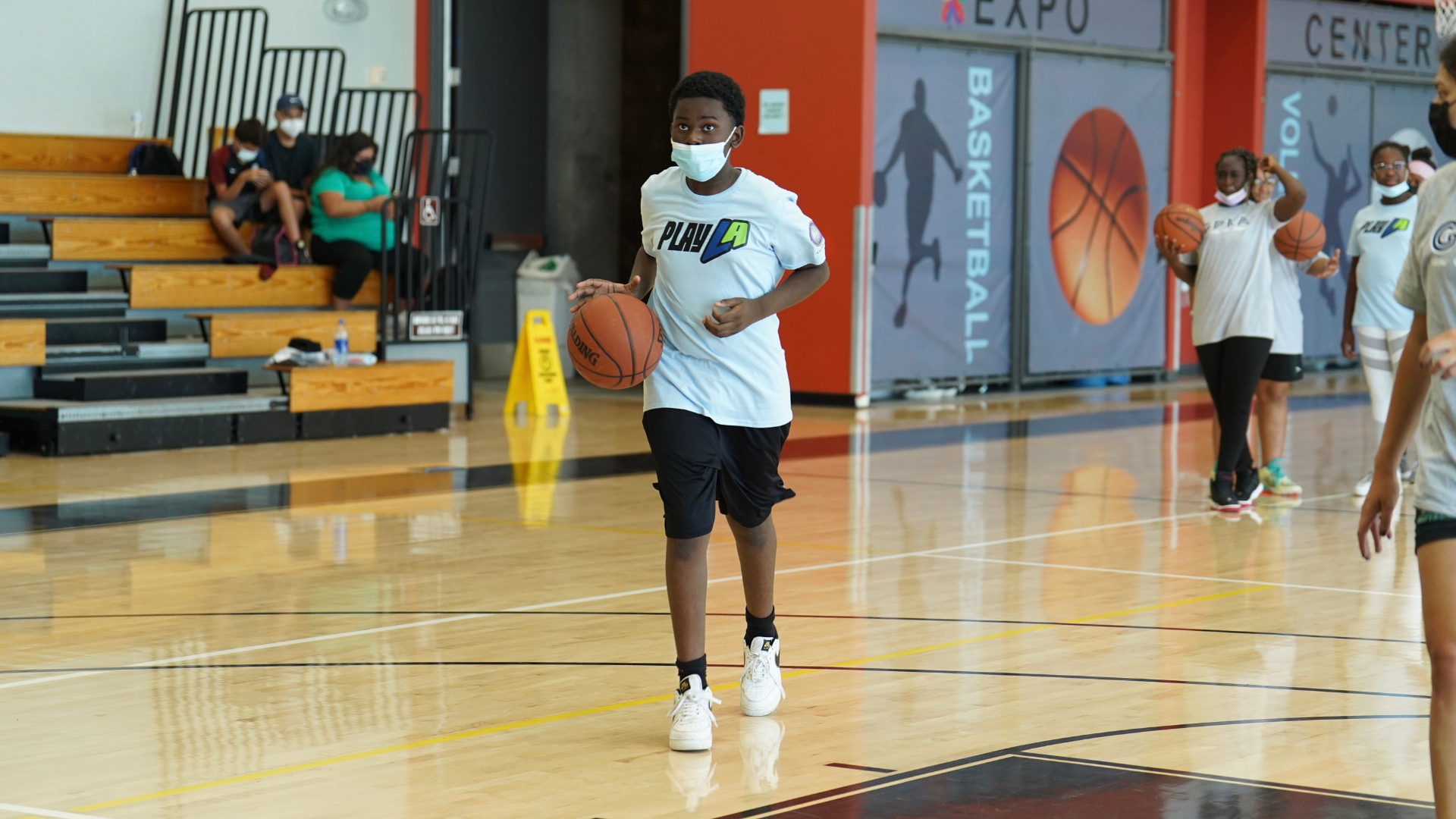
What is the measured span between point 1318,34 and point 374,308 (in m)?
11.0

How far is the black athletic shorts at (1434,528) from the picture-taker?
3168 millimetres

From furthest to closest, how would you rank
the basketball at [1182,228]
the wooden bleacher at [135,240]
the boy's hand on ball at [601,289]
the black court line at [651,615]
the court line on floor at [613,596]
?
the wooden bleacher at [135,240] → the basketball at [1182,228] → the black court line at [651,615] → the court line on floor at [613,596] → the boy's hand on ball at [601,289]

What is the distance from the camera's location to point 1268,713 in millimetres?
4781

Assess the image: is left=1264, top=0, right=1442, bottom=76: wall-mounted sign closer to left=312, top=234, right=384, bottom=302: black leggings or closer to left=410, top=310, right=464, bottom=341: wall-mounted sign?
left=410, top=310, right=464, bottom=341: wall-mounted sign

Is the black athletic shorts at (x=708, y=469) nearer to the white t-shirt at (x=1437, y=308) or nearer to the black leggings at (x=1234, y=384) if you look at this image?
the white t-shirt at (x=1437, y=308)

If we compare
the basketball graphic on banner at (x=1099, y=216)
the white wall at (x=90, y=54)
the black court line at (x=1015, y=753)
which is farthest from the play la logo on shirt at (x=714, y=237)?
the basketball graphic on banner at (x=1099, y=216)

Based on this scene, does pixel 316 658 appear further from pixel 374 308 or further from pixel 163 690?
pixel 374 308

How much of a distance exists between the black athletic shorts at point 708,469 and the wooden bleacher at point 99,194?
912 cm

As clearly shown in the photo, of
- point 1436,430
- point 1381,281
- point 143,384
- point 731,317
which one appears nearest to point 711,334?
point 731,317

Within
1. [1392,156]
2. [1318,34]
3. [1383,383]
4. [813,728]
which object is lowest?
[813,728]

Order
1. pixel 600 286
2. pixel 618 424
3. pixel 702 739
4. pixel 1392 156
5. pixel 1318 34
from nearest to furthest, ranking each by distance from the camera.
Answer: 1. pixel 702 739
2. pixel 600 286
3. pixel 1392 156
4. pixel 618 424
5. pixel 1318 34

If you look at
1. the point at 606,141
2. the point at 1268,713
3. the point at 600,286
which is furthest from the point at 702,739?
the point at 606,141

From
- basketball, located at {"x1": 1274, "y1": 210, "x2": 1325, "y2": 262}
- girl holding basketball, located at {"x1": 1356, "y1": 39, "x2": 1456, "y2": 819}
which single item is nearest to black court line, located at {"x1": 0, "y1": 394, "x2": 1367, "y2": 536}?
basketball, located at {"x1": 1274, "y1": 210, "x2": 1325, "y2": 262}

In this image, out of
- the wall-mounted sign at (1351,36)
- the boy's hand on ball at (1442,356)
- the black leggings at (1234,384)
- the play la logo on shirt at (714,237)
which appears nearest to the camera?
the boy's hand on ball at (1442,356)
